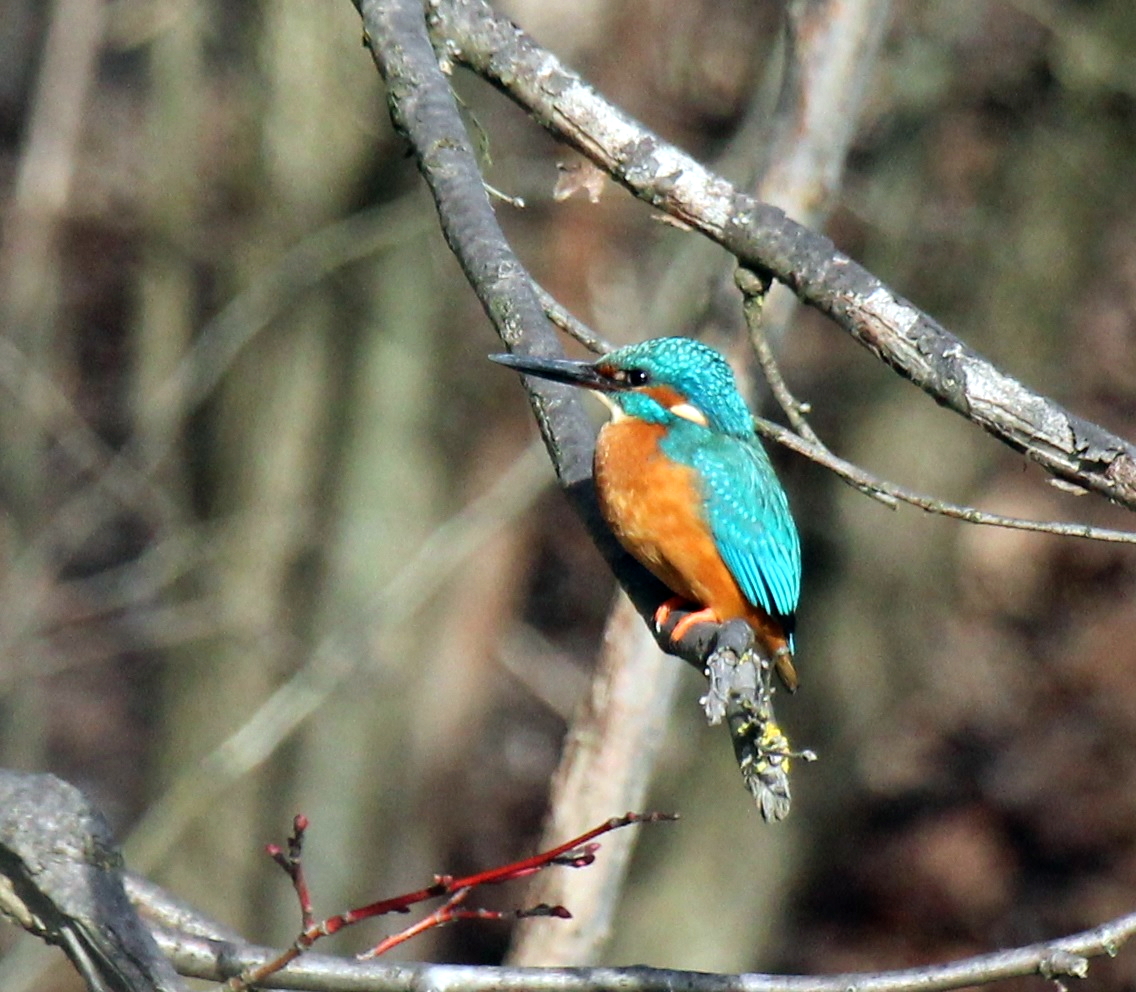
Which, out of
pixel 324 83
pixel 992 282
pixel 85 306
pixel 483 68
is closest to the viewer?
pixel 483 68

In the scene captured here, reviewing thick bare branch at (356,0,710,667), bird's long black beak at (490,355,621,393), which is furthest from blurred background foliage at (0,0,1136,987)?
thick bare branch at (356,0,710,667)

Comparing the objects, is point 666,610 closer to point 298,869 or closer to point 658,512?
point 658,512

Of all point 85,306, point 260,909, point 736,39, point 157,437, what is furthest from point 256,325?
point 85,306

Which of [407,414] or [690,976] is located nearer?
[690,976]

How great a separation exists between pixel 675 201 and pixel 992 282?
3250mm

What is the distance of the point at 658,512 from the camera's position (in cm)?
298

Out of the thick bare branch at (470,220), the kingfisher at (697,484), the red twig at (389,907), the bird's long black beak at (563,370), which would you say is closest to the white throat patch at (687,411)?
the kingfisher at (697,484)

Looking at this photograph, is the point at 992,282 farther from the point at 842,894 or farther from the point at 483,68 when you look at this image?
the point at 842,894

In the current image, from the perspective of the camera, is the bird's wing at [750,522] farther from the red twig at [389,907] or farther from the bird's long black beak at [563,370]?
the red twig at [389,907]

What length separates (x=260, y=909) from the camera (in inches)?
244

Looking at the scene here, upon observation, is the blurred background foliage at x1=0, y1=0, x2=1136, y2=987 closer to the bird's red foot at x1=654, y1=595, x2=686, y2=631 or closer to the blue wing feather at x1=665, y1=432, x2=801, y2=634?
the blue wing feather at x1=665, y1=432, x2=801, y2=634

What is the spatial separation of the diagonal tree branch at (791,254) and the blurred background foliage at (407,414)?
5.74 feet

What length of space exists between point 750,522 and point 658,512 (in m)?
0.31

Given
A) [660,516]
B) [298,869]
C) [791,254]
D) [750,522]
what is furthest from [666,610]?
[298,869]
